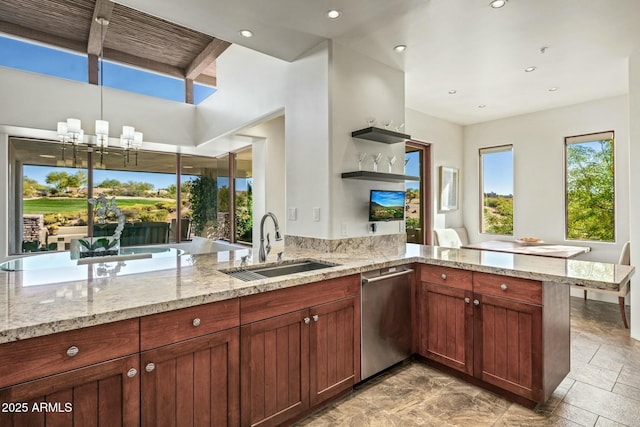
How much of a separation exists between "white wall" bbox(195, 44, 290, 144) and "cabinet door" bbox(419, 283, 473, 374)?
93.7 inches

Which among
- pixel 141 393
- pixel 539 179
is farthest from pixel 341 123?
pixel 539 179

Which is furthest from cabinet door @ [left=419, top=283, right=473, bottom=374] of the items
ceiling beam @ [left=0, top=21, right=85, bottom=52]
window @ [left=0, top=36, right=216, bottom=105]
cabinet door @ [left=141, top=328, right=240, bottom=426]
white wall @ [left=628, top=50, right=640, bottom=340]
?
ceiling beam @ [left=0, top=21, right=85, bottom=52]

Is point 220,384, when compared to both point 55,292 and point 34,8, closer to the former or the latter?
point 55,292

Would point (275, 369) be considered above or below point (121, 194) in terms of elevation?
below

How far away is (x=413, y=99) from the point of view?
4.59 m

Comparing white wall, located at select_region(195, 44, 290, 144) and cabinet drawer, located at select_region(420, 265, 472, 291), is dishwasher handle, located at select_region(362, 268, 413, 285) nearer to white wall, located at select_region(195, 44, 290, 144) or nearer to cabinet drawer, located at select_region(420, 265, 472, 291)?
cabinet drawer, located at select_region(420, 265, 472, 291)

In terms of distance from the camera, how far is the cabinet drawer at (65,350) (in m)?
1.12

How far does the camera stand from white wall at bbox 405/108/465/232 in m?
5.19

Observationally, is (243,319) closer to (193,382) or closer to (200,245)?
(193,382)

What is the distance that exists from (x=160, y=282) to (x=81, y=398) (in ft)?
1.91

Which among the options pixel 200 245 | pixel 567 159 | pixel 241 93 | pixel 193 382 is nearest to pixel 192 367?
pixel 193 382

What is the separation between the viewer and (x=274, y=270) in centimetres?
237

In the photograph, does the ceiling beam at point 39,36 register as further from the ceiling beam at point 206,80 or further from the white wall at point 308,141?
the white wall at point 308,141

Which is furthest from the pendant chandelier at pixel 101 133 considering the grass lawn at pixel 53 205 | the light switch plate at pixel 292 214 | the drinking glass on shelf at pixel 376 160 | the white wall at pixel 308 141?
the drinking glass on shelf at pixel 376 160
